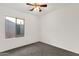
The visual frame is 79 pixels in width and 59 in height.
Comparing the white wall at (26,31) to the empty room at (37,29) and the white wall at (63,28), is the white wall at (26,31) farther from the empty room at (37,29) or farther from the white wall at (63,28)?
the white wall at (63,28)

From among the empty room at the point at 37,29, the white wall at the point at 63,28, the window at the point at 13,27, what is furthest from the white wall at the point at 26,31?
the white wall at the point at 63,28

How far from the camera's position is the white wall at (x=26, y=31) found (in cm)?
405

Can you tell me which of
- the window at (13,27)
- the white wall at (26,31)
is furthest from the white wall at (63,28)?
the window at (13,27)

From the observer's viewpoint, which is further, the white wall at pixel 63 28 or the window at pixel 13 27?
the window at pixel 13 27

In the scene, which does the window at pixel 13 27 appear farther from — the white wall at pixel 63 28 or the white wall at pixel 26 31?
the white wall at pixel 63 28

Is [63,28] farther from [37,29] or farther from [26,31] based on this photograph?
[37,29]

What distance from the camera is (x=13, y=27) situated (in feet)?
16.0

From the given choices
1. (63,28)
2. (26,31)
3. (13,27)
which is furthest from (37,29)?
(63,28)

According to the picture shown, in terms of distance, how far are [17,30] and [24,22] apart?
0.72 m

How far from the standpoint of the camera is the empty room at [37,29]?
4008 millimetres

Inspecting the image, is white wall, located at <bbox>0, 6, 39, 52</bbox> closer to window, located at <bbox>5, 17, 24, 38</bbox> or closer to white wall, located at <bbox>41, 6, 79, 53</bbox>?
window, located at <bbox>5, 17, 24, 38</bbox>

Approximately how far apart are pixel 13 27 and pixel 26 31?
1.04m

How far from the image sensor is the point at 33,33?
6402 millimetres

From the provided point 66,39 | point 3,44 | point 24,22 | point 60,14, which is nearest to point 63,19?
point 60,14
